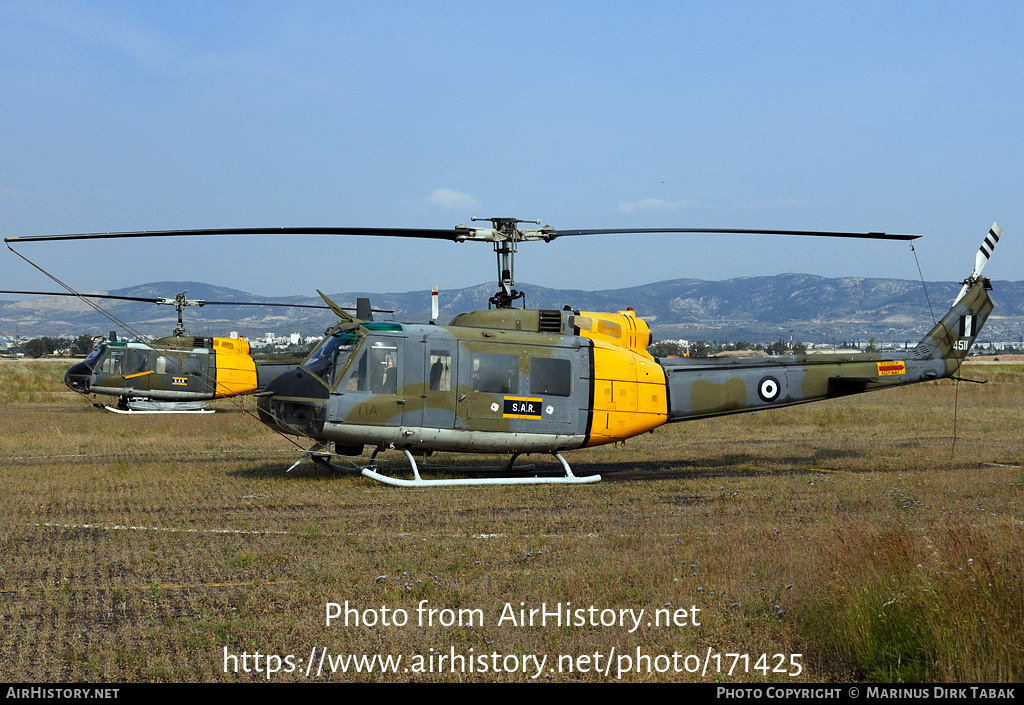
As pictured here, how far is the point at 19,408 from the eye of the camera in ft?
113

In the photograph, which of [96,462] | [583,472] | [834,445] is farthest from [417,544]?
[834,445]

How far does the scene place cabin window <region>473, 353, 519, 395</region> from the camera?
1403 cm

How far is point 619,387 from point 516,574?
7.30 m

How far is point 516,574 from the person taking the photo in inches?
314

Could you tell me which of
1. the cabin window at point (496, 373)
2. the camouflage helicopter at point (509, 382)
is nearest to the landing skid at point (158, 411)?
the camouflage helicopter at point (509, 382)

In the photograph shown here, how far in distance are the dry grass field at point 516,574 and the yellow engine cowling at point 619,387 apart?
107cm

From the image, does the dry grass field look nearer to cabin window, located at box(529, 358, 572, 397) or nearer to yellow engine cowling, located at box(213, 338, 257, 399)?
cabin window, located at box(529, 358, 572, 397)

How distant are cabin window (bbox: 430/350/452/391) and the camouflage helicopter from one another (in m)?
0.02

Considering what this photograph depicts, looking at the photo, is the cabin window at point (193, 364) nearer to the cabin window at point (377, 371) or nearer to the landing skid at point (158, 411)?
the landing skid at point (158, 411)

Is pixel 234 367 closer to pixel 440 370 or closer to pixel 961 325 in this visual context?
pixel 440 370

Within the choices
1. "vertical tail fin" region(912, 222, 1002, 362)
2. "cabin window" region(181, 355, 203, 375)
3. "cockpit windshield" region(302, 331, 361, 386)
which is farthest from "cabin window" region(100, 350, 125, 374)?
"vertical tail fin" region(912, 222, 1002, 362)

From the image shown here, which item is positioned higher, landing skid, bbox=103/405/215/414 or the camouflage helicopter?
the camouflage helicopter

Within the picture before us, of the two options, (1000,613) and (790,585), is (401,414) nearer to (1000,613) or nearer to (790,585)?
(790,585)
